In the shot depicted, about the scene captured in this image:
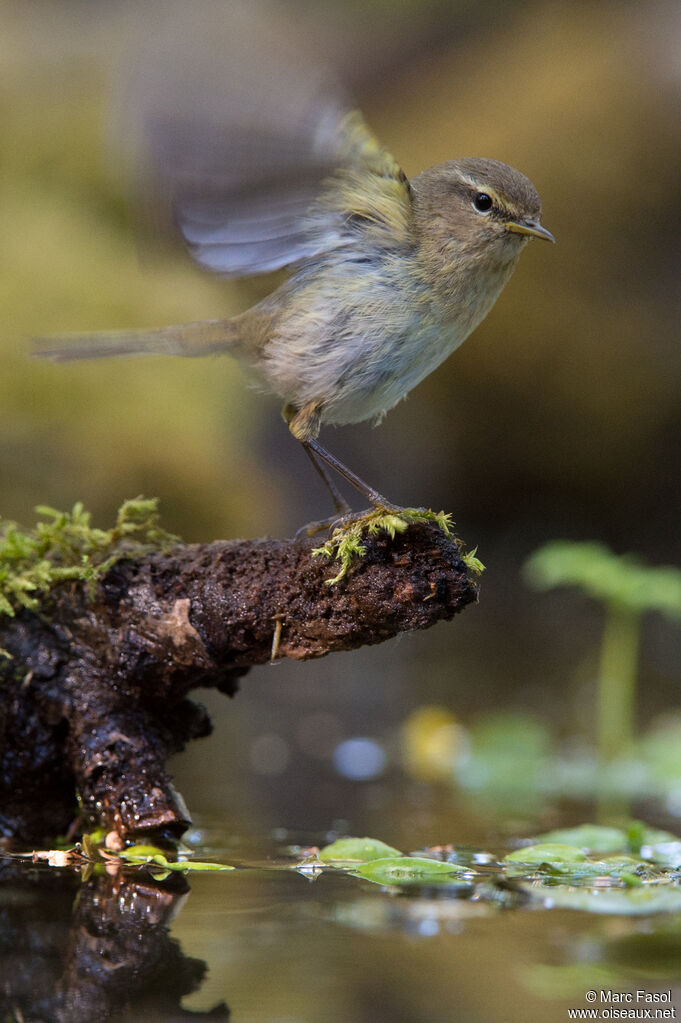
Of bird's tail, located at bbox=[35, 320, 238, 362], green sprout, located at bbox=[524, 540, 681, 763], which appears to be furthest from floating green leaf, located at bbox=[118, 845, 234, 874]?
green sprout, located at bbox=[524, 540, 681, 763]

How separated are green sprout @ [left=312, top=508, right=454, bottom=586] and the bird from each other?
0.07 meters

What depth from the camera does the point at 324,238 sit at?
2.13 metres

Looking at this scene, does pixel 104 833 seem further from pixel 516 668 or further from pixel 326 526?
pixel 516 668

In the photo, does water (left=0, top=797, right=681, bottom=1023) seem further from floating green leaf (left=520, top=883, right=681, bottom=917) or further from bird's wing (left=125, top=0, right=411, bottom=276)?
bird's wing (left=125, top=0, right=411, bottom=276)

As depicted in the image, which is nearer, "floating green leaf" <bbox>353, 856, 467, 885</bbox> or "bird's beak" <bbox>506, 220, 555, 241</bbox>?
"floating green leaf" <bbox>353, 856, 467, 885</bbox>

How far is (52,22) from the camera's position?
26.5 feet

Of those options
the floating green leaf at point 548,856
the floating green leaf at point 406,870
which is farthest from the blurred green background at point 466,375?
the floating green leaf at point 406,870

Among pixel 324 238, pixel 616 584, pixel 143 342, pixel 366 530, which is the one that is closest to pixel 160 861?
pixel 366 530

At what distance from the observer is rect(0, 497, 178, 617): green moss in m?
2.09

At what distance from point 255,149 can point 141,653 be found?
1.06 meters

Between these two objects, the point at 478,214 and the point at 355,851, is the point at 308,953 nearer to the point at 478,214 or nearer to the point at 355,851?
the point at 355,851

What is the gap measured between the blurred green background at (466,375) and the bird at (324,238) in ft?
7.71

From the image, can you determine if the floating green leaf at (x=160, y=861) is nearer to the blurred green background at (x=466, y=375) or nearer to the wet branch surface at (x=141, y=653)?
the wet branch surface at (x=141, y=653)

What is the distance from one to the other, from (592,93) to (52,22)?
4822 mm
